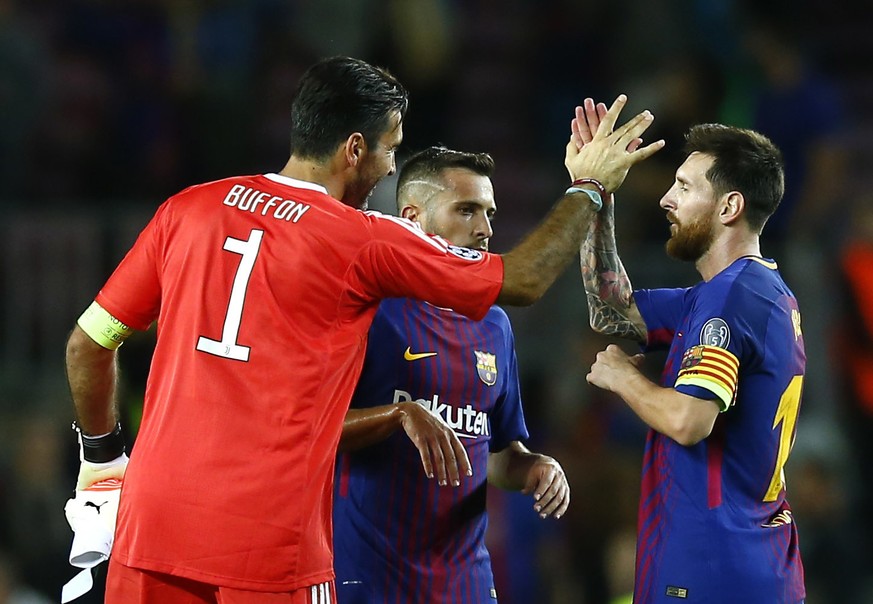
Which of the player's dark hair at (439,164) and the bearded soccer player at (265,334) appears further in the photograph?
the player's dark hair at (439,164)

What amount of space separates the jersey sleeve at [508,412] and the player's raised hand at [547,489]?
30 cm

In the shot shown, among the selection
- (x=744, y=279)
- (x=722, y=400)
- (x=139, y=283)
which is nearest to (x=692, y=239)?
(x=744, y=279)

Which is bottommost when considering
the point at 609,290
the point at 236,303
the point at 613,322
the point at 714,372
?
the point at 714,372

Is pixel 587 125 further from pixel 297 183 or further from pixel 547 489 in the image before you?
pixel 547 489

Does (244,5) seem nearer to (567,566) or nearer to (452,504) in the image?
(567,566)

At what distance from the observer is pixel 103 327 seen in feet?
14.9

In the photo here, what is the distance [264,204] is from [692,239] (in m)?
1.56

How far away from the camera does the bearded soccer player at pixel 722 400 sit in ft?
14.8

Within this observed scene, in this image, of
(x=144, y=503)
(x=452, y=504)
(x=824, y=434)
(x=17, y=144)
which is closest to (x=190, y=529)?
(x=144, y=503)

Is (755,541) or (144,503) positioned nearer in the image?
(144,503)

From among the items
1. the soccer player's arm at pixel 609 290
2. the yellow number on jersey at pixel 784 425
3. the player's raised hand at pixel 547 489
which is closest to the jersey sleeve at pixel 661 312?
the soccer player's arm at pixel 609 290

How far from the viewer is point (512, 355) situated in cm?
544

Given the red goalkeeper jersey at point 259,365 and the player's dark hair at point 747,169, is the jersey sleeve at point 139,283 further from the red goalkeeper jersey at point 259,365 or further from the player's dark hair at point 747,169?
the player's dark hair at point 747,169

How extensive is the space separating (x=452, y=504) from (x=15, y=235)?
6037 mm
